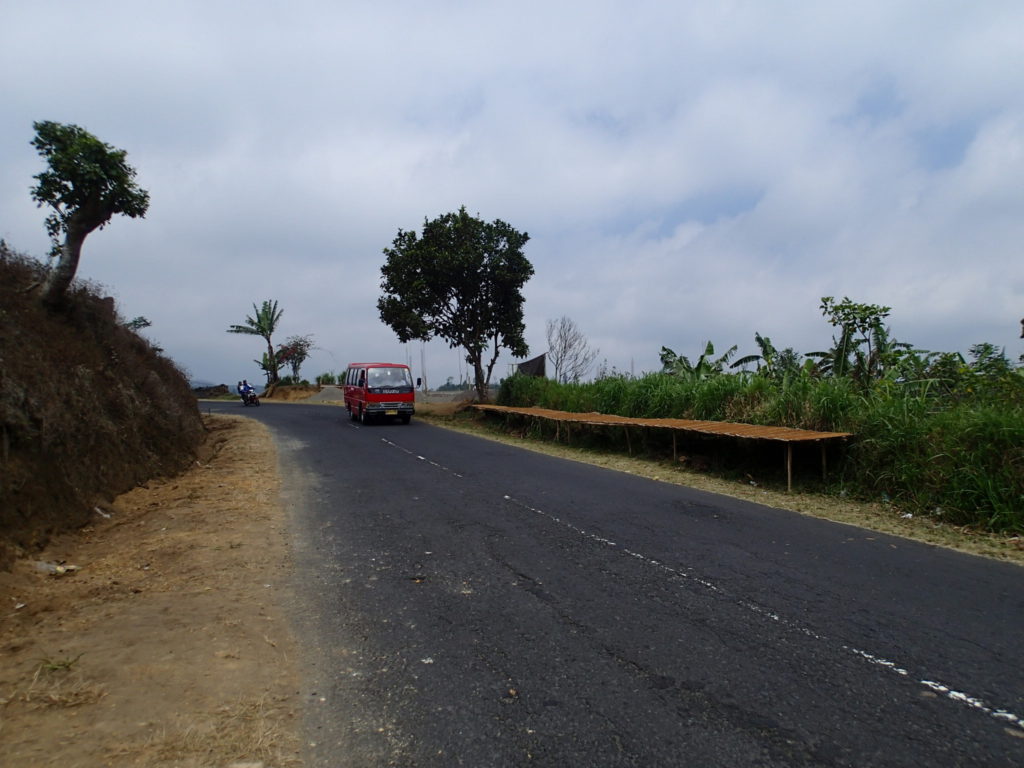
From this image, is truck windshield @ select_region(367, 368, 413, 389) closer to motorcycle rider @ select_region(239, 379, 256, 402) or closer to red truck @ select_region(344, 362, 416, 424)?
red truck @ select_region(344, 362, 416, 424)

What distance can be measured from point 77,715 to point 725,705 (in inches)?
121

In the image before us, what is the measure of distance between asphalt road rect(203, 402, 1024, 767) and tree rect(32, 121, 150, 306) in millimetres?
5709

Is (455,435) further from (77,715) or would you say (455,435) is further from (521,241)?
(77,715)

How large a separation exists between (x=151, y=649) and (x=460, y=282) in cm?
2024

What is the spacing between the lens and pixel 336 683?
3.17 m

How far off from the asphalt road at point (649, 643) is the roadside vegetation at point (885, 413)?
1.82 metres

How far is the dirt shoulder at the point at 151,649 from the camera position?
2594 mm

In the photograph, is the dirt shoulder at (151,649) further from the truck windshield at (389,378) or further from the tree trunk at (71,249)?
the truck windshield at (389,378)

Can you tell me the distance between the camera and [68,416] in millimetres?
6938

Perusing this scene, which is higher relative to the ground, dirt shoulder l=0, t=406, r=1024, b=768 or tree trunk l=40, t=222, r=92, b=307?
tree trunk l=40, t=222, r=92, b=307

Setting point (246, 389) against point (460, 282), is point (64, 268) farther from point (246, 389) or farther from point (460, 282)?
point (246, 389)

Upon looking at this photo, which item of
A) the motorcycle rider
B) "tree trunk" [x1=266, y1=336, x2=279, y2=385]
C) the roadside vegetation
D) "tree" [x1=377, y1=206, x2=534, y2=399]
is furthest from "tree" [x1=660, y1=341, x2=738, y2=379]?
"tree trunk" [x1=266, y1=336, x2=279, y2=385]

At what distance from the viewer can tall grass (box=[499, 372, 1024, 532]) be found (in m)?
6.77

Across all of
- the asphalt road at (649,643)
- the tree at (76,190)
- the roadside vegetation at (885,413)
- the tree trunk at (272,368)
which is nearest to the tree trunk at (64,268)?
the tree at (76,190)
